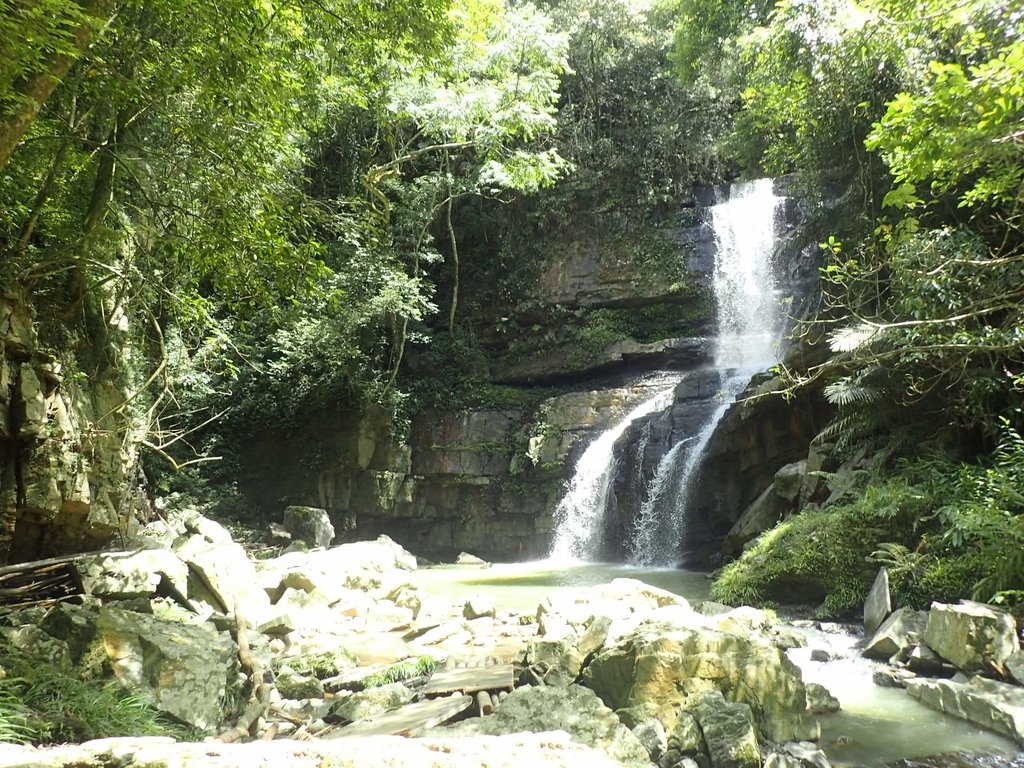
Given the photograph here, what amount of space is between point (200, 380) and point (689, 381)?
11138 mm

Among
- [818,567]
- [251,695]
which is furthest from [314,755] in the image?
[818,567]

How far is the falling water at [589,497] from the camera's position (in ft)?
48.5

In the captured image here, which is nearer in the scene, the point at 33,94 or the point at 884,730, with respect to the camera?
the point at 33,94

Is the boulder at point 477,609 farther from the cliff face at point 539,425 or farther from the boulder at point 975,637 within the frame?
the cliff face at point 539,425

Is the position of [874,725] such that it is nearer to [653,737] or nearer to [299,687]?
[653,737]

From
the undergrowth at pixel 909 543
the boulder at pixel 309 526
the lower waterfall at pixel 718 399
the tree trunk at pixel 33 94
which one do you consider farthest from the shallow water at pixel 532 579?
the tree trunk at pixel 33 94

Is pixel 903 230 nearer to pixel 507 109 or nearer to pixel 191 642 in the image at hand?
pixel 191 642

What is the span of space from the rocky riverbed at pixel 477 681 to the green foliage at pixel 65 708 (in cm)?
12

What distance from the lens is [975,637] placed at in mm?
4824

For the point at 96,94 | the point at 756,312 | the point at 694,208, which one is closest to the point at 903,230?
the point at 96,94

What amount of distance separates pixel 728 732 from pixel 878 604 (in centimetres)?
381

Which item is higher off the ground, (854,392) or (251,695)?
(854,392)

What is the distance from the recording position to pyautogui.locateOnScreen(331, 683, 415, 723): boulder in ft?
13.7

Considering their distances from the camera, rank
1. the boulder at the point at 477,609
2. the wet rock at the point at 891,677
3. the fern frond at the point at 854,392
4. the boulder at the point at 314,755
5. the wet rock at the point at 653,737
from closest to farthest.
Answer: the boulder at the point at 314,755 < the wet rock at the point at 653,737 < the wet rock at the point at 891,677 < the boulder at the point at 477,609 < the fern frond at the point at 854,392
